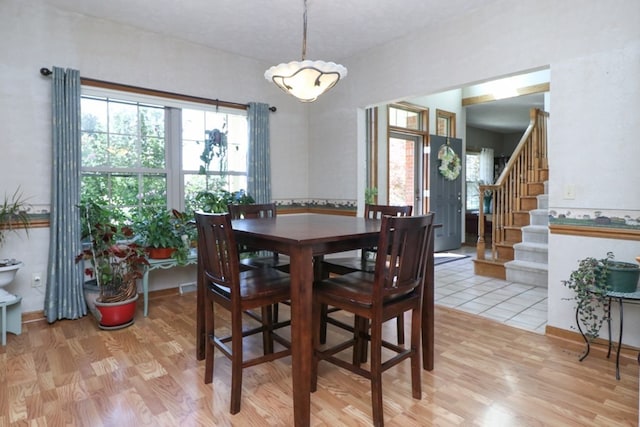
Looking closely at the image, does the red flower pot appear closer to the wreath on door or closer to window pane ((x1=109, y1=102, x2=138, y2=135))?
window pane ((x1=109, y1=102, x2=138, y2=135))

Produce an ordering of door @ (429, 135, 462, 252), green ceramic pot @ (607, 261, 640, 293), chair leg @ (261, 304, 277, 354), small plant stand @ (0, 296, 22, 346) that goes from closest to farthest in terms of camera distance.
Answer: green ceramic pot @ (607, 261, 640, 293)
chair leg @ (261, 304, 277, 354)
small plant stand @ (0, 296, 22, 346)
door @ (429, 135, 462, 252)

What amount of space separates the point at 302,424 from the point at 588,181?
247 cm

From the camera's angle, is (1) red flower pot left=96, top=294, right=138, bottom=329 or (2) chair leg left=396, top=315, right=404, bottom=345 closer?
(2) chair leg left=396, top=315, right=404, bottom=345

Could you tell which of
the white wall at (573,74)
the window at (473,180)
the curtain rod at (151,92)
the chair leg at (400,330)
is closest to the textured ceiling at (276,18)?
the white wall at (573,74)

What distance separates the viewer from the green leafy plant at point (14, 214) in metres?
3.00

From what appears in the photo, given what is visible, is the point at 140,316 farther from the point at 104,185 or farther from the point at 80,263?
the point at 104,185

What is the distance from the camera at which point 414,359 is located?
1991 mm

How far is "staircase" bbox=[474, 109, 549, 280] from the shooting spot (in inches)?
178

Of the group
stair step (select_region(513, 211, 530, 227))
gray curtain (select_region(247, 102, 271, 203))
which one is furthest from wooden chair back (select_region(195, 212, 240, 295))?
stair step (select_region(513, 211, 530, 227))

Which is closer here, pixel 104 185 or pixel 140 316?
pixel 140 316

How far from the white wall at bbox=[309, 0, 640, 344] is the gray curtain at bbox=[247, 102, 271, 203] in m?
1.88

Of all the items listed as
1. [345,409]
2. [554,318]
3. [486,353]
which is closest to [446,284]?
[554,318]

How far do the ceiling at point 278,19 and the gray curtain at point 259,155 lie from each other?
67 cm

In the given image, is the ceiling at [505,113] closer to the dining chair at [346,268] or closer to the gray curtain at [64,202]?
the dining chair at [346,268]
